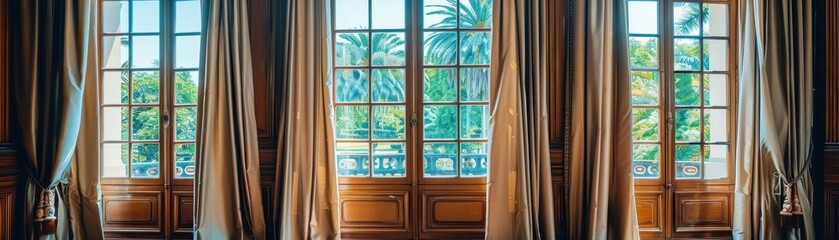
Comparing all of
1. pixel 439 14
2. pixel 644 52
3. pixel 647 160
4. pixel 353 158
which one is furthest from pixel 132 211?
pixel 644 52

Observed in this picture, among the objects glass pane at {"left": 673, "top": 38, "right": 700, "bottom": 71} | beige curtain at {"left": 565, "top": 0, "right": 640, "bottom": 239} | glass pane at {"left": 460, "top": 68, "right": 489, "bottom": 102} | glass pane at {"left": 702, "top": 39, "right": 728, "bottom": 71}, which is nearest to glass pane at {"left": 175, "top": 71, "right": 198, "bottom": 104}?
glass pane at {"left": 460, "top": 68, "right": 489, "bottom": 102}

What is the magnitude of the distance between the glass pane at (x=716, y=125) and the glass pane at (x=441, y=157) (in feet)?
6.40

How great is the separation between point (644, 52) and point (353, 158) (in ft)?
7.68

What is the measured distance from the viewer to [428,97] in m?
3.70

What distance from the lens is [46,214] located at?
11.3 feet

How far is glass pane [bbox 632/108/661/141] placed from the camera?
373cm

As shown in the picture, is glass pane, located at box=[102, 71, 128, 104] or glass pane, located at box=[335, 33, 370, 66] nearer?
glass pane, located at box=[335, 33, 370, 66]

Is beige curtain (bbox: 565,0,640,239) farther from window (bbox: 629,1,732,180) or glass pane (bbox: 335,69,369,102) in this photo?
glass pane (bbox: 335,69,369,102)

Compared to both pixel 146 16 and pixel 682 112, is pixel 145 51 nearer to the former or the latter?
pixel 146 16

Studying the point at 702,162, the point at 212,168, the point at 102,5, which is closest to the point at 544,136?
the point at 702,162

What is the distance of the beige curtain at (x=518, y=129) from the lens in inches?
134

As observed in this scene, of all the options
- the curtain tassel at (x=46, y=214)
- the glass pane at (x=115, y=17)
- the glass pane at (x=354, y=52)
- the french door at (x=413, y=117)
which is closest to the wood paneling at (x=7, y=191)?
the curtain tassel at (x=46, y=214)

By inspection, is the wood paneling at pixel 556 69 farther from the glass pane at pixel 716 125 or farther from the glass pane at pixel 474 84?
the glass pane at pixel 716 125

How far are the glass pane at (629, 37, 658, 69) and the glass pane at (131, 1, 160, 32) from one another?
3.64 m
